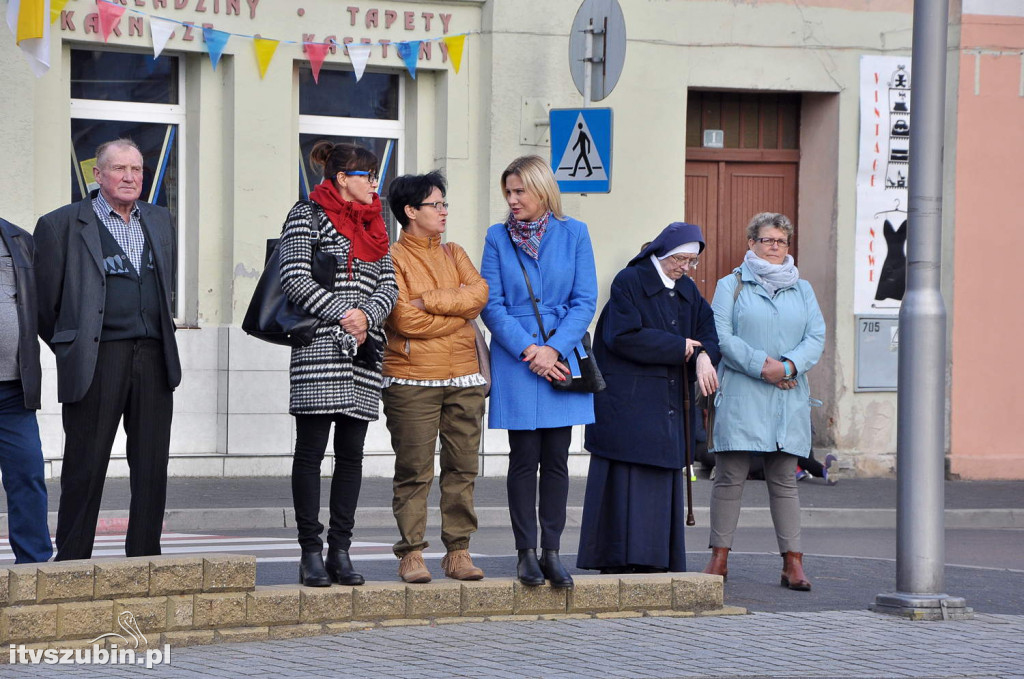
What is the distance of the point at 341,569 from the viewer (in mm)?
7020

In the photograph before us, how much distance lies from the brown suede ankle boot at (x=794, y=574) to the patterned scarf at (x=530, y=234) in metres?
2.43

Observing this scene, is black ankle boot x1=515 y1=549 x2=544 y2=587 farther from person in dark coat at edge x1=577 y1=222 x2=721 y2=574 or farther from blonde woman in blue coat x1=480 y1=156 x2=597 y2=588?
person in dark coat at edge x1=577 y1=222 x2=721 y2=574

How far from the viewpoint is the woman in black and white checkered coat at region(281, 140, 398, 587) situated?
692 centimetres

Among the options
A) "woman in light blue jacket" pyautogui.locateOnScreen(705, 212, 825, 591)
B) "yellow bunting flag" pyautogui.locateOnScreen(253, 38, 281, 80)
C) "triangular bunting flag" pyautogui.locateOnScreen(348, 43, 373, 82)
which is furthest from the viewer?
"triangular bunting flag" pyautogui.locateOnScreen(348, 43, 373, 82)

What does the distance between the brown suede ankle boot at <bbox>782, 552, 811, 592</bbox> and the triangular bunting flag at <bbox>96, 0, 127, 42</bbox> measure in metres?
7.73

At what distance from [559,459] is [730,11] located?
8.99m

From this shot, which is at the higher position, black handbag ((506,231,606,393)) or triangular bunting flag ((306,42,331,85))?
triangular bunting flag ((306,42,331,85))

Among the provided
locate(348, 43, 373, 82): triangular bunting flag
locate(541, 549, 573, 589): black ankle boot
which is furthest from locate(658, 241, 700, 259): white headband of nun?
locate(348, 43, 373, 82): triangular bunting flag

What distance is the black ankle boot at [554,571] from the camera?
7320 millimetres

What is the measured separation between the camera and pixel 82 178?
550 inches

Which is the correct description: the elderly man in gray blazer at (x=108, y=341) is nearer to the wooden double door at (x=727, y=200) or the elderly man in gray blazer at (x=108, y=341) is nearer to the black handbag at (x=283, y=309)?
the black handbag at (x=283, y=309)

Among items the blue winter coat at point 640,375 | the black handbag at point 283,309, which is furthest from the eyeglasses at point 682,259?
the black handbag at point 283,309

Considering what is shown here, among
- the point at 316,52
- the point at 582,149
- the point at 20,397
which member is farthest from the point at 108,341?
the point at 316,52

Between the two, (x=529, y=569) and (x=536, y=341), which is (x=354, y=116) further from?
(x=529, y=569)
